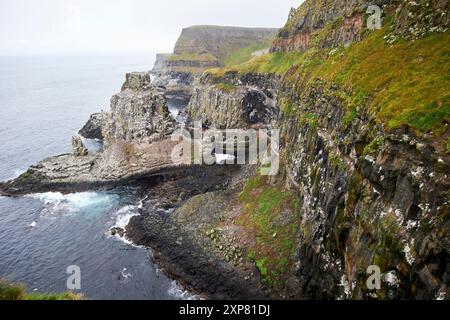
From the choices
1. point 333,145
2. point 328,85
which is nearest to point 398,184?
point 333,145

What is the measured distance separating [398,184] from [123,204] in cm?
5543

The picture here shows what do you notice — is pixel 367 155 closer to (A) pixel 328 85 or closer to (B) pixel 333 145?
(B) pixel 333 145

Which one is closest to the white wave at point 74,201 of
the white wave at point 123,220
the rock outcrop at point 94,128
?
the white wave at point 123,220

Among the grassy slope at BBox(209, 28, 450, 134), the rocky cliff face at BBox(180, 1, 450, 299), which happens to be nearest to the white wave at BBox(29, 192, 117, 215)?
the rocky cliff face at BBox(180, 1, 450, 299)

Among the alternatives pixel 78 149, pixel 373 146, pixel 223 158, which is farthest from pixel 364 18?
pixel 78 149

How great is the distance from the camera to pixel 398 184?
78.9ft

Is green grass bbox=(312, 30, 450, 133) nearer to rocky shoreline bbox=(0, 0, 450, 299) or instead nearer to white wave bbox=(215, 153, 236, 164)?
rocky shoreline bbox=(0, 0, 450, 299)

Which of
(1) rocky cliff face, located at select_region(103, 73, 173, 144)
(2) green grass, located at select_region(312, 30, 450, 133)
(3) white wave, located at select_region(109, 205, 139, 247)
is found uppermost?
(2) green grass, located at select_region(312, 30, 450, 133)

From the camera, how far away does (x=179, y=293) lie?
4362 centimetres
